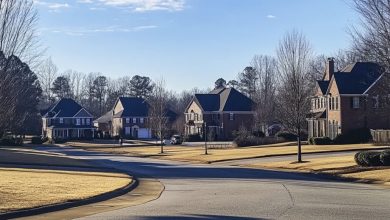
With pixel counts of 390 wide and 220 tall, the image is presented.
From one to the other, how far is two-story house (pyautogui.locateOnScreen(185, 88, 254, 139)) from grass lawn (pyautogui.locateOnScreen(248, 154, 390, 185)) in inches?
2242

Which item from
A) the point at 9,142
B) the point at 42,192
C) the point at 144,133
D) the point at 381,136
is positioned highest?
the point at 144,133

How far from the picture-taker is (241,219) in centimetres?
1356

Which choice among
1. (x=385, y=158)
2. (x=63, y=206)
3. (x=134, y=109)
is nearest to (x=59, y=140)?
(x=134, y=109)

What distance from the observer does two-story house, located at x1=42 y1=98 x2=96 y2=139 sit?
118562mm

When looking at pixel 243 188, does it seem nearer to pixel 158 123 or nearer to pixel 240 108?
pixel 158 123

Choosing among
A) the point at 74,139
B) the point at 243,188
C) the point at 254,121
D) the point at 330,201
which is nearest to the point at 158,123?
the point at 254,121

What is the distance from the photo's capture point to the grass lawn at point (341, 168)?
95.5ft

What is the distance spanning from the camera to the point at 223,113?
101m

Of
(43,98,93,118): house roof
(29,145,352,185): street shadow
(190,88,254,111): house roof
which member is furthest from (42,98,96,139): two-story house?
(29,145,352,185): street shadow

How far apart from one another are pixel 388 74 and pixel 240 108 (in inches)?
2870

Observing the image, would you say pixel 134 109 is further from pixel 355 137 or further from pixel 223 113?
pixel 355 137

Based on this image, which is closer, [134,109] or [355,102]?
[355,102]

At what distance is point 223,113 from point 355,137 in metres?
39.9

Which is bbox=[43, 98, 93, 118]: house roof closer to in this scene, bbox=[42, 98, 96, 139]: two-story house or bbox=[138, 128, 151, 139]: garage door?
bbox=[42, 98, 96, 139]: two-story house
